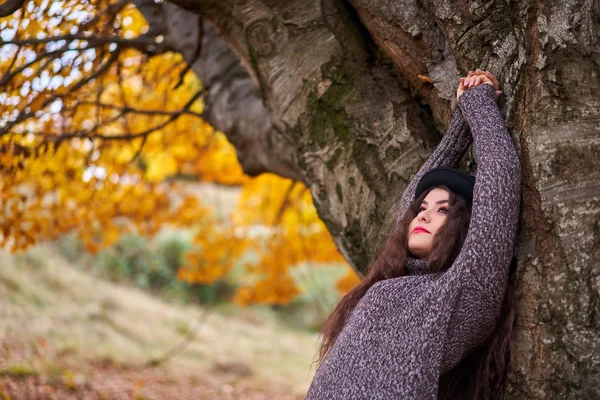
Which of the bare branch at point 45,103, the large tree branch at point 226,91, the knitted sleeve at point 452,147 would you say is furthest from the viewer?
the large tree branch at point 226,91

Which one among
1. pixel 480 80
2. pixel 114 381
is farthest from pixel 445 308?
pixel 114 381

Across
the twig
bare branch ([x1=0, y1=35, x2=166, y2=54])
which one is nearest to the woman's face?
bare branch ([x1=0, y1=35, x2=166, y2=54])

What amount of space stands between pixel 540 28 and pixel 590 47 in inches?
6.6

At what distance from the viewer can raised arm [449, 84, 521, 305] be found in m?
2.07

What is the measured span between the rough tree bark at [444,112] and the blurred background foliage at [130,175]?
0.94m

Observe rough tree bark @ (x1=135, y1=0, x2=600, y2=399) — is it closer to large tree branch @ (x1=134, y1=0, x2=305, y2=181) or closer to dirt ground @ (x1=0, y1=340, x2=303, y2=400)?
large tree branch @ (x1=134, y1=0, x2=305, y2=181)

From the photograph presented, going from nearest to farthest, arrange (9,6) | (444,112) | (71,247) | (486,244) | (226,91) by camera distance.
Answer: (486,244) → (444,112) → (9,6) → (226,91) → (71,247)

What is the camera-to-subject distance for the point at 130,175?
7434 millimetres

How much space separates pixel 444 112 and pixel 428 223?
1.77 ft

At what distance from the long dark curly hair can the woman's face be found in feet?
0.08

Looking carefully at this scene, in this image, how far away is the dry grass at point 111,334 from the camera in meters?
8.50

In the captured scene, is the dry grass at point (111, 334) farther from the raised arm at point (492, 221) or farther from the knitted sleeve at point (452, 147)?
the raised arm at point (492, 221)

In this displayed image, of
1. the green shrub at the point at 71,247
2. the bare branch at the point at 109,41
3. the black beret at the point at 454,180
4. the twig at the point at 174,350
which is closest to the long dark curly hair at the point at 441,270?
the black beret at the point at 454,180

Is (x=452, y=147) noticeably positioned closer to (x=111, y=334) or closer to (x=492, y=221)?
(x=492, y=221)
